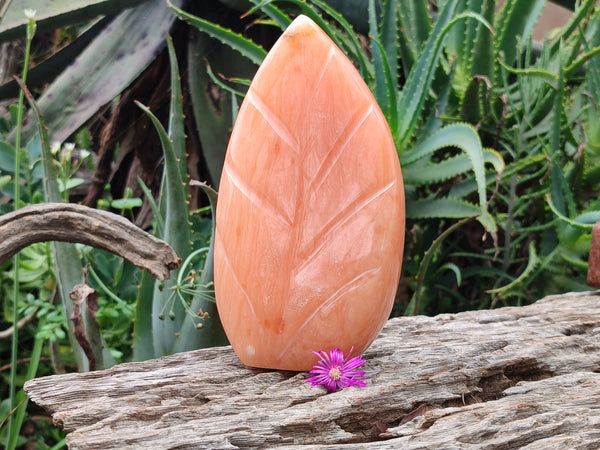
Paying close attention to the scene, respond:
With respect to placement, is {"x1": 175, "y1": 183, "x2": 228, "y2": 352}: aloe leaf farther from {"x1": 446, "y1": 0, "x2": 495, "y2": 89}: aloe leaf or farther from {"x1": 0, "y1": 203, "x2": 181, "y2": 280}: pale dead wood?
{"x1": 446, "y1": 0, "x2": 495, "y2": 89}: aloe leaf

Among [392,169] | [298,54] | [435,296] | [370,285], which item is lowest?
[435,296]

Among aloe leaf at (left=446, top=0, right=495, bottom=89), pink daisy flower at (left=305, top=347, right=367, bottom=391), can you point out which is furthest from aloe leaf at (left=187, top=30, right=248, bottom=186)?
pink daisy flower at (left=305, top=347, right=367, bottom=391)

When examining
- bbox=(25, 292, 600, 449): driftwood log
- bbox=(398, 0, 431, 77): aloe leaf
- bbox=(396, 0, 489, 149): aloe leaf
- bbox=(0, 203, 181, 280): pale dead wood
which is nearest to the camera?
bbox=(25, 292, 600, 449): driftwood log

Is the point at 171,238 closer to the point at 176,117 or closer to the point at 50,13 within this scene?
the point at 176,117

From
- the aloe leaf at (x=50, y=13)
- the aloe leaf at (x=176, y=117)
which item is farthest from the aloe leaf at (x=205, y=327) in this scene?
the aloe leaf at (x=50, y=13)

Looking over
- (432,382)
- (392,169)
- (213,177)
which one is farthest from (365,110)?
(213,177)

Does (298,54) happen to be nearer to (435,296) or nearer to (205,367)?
(205,367)
